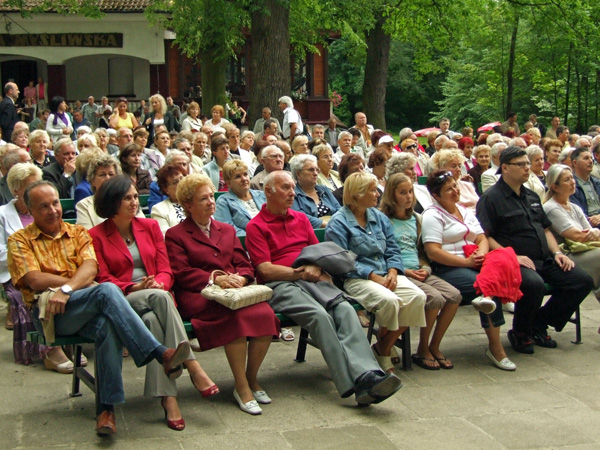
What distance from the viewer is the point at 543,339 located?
24.4 ft

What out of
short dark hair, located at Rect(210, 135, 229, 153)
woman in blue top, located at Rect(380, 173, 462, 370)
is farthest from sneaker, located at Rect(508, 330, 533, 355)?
short dark hair, located at Rect(210, 135, 229, 153)

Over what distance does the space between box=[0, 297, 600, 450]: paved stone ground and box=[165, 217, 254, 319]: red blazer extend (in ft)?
2.19

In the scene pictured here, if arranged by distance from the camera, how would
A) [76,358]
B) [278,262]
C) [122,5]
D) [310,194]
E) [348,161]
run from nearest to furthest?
[76,358]
[278,262]
[310,194]
[348,161]
[122,5]

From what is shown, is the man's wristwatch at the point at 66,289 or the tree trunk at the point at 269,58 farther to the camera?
the tree trunk at the point at 269,58

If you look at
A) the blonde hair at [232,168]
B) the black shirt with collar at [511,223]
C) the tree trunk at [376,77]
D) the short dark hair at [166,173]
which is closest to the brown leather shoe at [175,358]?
the short dark hair at [166,173]

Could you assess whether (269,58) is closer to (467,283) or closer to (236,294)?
(467,283)

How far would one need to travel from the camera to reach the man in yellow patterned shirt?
522 centimetres

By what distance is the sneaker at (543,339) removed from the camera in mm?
7395

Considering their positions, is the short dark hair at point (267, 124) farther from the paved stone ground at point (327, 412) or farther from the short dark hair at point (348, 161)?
the paved stone ground at point (327, 412)

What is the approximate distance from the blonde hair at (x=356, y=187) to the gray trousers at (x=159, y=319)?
5.89 feet

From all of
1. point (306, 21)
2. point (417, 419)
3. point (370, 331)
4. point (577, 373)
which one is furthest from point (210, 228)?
point (306, 21)

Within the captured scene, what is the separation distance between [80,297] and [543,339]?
4.03 m

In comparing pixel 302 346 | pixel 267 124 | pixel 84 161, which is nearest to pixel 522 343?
pixel 302 346

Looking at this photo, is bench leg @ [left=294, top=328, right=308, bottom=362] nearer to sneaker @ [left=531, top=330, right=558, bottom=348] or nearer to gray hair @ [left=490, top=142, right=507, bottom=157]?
sneaker @ [left=531, top=330, right=558, bottom=348]
